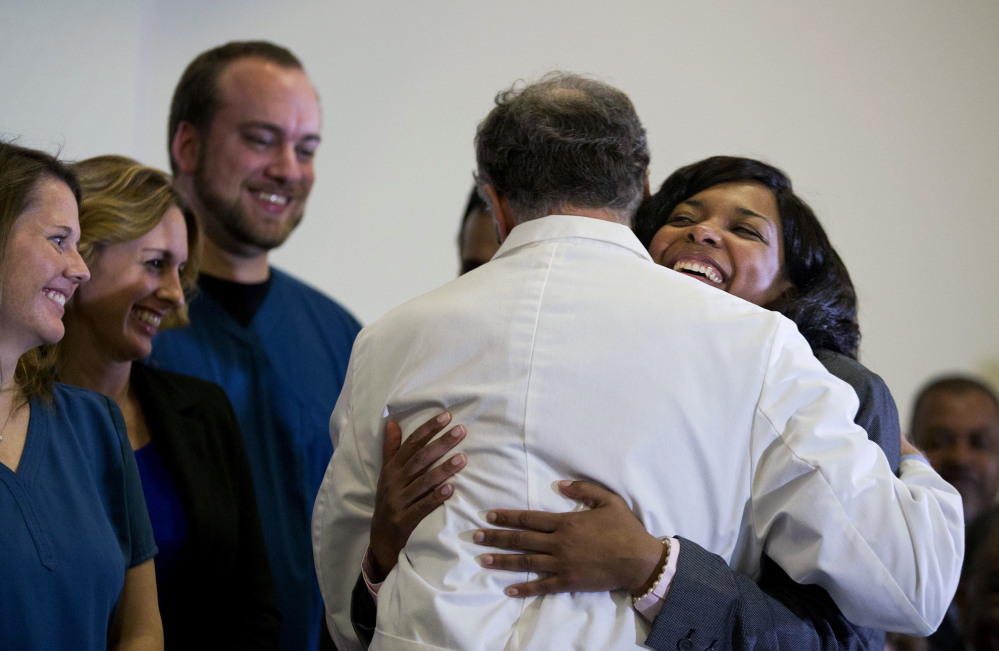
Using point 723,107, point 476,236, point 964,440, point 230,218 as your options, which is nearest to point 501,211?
point 476,236

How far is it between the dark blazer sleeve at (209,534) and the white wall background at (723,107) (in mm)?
1638

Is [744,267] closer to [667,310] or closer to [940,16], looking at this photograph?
[667,310]

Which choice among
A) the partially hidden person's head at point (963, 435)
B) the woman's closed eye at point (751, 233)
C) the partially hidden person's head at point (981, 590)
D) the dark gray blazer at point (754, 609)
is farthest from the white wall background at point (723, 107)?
the dark gray blazer at point (754, 609)

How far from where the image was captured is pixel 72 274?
1799 millimetres

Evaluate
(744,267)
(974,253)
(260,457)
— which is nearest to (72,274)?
(260,457)

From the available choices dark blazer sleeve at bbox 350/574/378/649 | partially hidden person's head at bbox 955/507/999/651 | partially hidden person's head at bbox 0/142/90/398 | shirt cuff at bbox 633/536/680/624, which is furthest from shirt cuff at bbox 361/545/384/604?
partially hidden person's head at bbox 955/507/999/651

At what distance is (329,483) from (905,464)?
1.00 m

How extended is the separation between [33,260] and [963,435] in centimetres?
256

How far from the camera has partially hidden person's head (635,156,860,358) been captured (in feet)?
6.10

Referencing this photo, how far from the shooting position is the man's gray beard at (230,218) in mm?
2859

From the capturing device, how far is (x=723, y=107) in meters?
3.68

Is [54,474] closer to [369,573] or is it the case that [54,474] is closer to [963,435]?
[369,573]

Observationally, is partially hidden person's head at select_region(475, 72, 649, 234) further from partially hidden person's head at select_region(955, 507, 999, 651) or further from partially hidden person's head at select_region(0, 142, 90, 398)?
partially hidden person's head at select_region(955, 507, 999, 651)

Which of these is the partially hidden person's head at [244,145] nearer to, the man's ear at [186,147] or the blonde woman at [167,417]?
the man's ear at [186,147]
